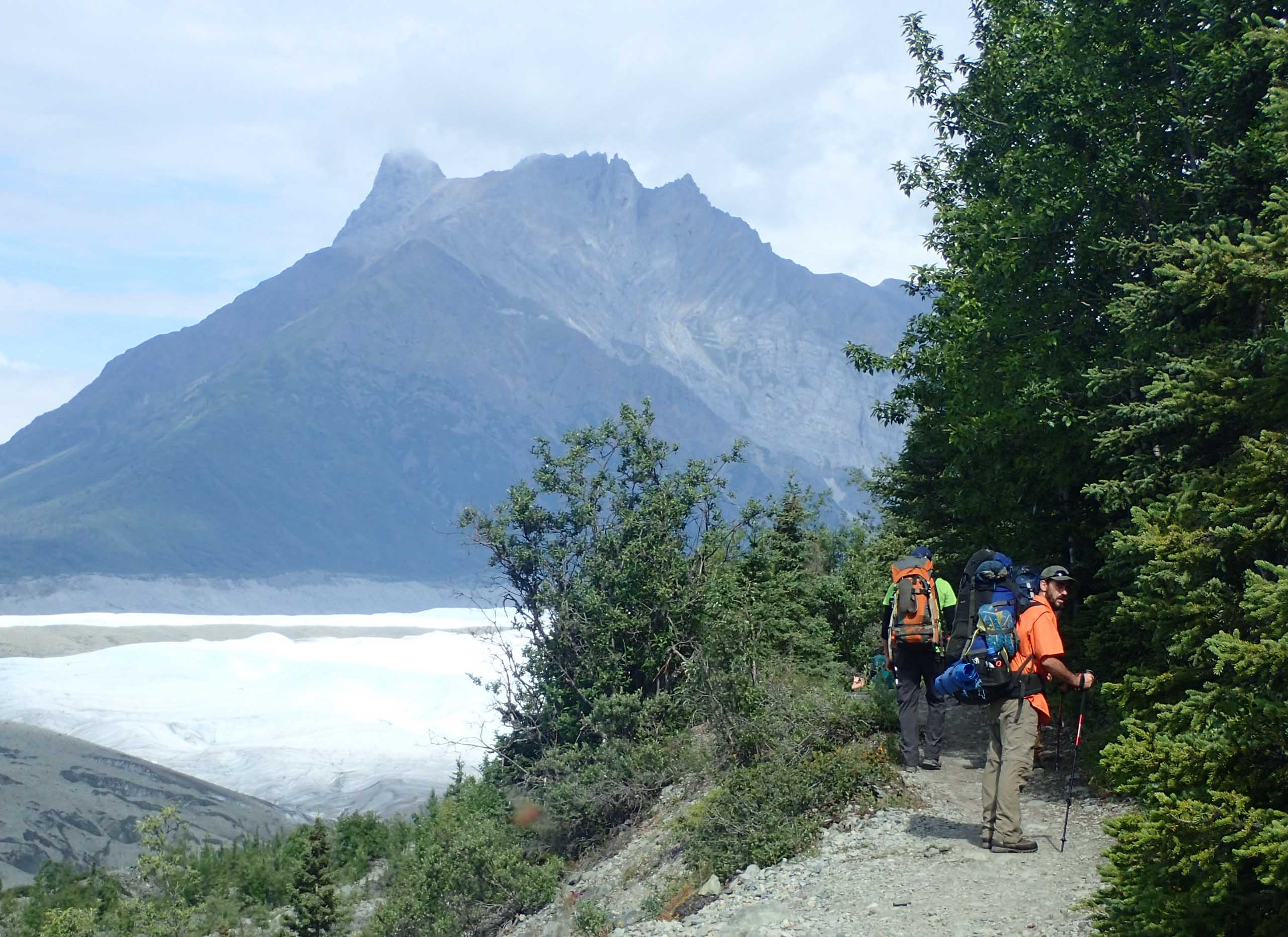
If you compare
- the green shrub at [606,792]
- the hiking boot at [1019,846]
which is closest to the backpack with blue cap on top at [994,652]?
the hiking boot at [1019,846]

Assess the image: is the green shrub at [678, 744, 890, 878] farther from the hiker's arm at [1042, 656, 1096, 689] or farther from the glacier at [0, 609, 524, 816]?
the glacier at [0, 609, 524, 816]

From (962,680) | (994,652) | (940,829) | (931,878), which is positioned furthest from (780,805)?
(994,652)

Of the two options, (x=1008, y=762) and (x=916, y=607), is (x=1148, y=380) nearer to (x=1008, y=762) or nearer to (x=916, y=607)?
(x=916, y=607)

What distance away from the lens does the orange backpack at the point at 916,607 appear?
11211 millimetres

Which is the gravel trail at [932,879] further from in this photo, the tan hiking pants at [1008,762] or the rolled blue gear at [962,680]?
the rolled blue gear at [962,680]

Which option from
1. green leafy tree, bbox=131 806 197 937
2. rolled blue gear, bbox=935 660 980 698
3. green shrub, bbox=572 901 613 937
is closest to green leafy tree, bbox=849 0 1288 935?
rolled blue gear, bbox=935 660 980 698

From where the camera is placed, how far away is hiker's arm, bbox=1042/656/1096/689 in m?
8.55

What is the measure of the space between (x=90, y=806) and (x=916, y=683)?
6449 centimetres

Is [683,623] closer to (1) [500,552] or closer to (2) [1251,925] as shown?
(1) [500,552]

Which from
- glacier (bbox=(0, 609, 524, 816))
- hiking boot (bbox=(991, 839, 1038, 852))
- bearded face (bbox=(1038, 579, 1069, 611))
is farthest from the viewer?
glacier (bbox=(0, 609, 524, 816))

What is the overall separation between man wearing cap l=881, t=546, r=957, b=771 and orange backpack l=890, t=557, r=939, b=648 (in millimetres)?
101

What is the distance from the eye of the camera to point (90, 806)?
64.9 meters

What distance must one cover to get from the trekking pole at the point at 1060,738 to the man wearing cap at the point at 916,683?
1063 millimetres

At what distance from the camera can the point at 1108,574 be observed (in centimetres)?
1130
